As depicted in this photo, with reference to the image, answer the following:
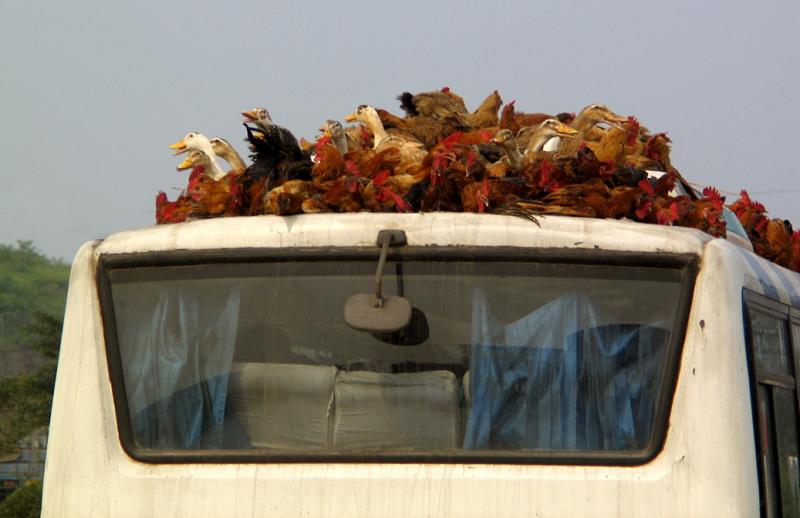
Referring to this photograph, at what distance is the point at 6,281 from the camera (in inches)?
2825

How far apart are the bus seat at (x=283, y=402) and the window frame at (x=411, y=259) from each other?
0.47 feet

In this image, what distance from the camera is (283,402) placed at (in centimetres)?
454

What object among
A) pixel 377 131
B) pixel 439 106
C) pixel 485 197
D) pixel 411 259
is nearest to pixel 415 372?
pixel 411 259

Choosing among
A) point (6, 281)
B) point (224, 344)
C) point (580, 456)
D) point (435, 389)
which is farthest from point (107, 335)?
point (6, 281)

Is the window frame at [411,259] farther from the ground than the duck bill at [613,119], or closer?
closer

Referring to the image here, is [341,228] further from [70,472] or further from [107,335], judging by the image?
[70,472]

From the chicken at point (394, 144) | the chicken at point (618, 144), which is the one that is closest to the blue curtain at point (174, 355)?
the chicken at point (394, 144)

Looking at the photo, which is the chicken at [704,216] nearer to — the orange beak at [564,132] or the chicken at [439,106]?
the orange beak at [564,132]

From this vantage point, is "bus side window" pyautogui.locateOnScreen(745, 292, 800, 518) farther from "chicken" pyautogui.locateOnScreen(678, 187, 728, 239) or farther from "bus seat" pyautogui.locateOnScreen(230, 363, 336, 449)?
"bus seat" pyautogui.locateOnScreen(230, 363, 336, 449)

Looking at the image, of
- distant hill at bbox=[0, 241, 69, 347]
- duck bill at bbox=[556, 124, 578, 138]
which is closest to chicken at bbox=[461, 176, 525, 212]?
duck bill at bbox=[556, 124, 578, 138]

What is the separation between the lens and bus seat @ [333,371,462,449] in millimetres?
4352

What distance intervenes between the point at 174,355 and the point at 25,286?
70333 mm

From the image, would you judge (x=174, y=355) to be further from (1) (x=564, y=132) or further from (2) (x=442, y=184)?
(1) (x=564, y=132)

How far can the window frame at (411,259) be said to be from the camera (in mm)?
4203
